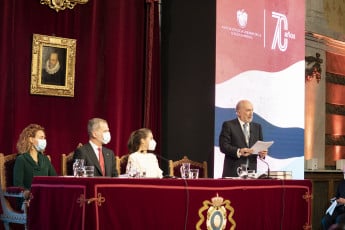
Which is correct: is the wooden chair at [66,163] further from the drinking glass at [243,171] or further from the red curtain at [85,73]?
the drinking glass at [243,171]

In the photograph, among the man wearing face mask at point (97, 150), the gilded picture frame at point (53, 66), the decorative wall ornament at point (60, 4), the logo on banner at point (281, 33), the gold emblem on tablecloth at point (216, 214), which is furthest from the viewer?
the logo on banner at point (281, 33)

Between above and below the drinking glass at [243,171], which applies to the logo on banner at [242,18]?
above

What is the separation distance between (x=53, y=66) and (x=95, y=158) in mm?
1539

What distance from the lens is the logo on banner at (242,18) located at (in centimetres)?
750

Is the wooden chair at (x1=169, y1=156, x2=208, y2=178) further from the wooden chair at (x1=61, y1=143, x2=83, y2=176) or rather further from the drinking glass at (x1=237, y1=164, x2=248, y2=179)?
the wooden chair at (x1=61, y1=143, x2=83, y2=176)

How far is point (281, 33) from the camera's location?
321 inches

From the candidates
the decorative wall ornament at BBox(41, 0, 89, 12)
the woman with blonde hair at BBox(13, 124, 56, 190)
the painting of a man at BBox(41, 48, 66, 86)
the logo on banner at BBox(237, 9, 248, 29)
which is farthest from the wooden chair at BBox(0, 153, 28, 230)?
the logo on banner at BBox(237, 9, 248, 29)

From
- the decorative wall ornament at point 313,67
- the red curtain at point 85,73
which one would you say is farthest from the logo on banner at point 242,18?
the decorative wall ornament at point 313,67

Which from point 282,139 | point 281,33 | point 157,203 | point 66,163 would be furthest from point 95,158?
point 281,33

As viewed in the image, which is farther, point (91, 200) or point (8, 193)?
point (8, 193)

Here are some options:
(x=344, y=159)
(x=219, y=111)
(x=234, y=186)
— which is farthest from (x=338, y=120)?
(x=234, y=186)

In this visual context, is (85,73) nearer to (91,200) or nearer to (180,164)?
(180,164)

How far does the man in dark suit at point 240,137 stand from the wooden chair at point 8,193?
1918 mm

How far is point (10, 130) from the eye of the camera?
632 centimetres
